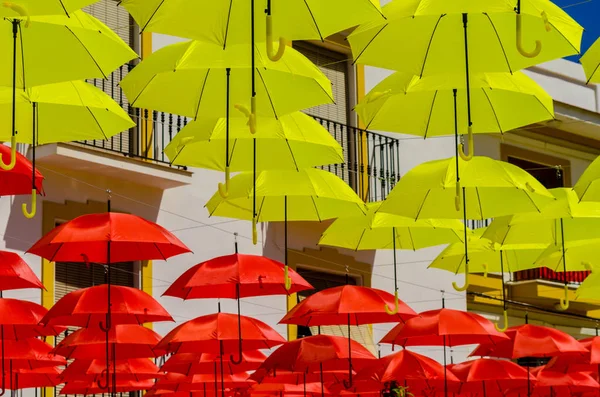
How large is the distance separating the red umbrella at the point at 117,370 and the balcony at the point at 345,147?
3325 millimetres

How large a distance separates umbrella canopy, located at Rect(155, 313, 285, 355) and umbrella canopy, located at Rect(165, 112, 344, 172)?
93.7 inches

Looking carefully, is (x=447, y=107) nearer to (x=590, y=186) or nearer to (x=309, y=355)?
(x=590, y=186)

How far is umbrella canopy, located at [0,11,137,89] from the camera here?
31.2ft

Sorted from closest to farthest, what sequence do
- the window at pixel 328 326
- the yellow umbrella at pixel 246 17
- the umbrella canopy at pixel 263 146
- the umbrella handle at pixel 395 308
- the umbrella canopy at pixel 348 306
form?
the yellow umbrella at pixel 246 17 → the umbrella canopy at pixel 263 146 → the umbrella handle at pixel 395 308 → the umbrella canopy at pixel 348 306 → the window at pixel 328 326

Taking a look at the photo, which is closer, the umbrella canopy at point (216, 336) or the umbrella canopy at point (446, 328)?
the umbrella canopy at point (216, 336)

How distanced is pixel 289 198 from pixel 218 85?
13.0 feet

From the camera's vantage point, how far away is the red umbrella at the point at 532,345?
17.2 metres

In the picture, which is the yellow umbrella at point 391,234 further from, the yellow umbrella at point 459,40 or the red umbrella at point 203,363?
the yellow umbrella at point 459,40

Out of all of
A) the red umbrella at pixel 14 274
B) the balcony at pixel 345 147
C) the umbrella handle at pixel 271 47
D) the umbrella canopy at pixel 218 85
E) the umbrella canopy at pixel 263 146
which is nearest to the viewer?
the umbrella handle at pixel 271 47

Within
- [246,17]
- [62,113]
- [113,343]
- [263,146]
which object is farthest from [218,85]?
[113,343]

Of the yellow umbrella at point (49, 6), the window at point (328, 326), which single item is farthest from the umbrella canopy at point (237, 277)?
the yellow umbrella at point (49, 6)

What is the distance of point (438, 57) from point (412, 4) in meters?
0.59

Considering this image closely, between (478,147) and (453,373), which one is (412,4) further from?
(478,147)

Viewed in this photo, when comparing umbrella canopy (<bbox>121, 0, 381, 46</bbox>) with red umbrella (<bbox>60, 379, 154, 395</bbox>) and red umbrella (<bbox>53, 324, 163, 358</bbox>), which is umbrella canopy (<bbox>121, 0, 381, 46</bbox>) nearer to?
red umbrella (<bbox>53, 324, 163, 358</bbox>)
